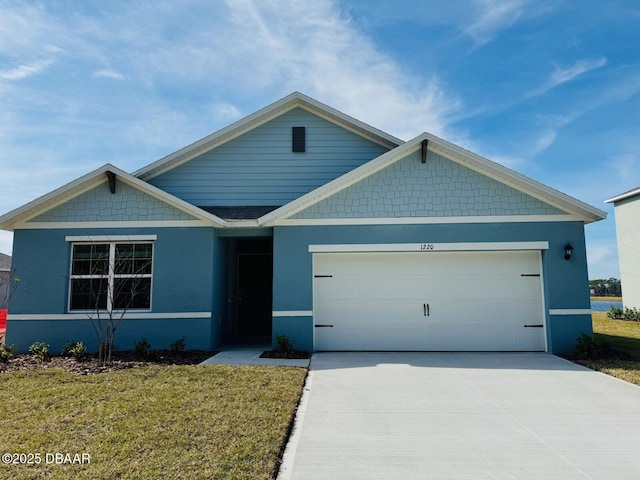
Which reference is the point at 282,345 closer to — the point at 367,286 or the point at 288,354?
the point at 288,354

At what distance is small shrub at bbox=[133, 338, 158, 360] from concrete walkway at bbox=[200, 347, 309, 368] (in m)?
1.28

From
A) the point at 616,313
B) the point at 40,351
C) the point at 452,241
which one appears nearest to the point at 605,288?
the point at 616,313

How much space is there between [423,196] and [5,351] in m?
10.4

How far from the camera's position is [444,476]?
3666 mm

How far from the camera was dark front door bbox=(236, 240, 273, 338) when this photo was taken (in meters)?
13.0

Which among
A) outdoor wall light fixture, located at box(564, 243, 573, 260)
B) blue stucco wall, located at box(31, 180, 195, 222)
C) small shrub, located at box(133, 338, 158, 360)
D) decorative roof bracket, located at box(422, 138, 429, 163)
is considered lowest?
small shrub, located at box(133, 338, 158, 360)

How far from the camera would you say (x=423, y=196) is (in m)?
9.88

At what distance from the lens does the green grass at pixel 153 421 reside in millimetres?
3676

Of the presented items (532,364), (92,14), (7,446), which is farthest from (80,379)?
(532,364)

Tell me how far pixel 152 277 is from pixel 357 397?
246 inches

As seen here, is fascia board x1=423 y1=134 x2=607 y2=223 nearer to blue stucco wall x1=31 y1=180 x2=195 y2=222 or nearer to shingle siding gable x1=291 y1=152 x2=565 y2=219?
shingle siding gable x1=291 y1=152 x2=565 y2=219

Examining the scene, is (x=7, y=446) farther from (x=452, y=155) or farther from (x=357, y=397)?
(x=452, y=155)

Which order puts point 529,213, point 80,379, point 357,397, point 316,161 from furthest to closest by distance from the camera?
point 316,161
point 529,213
point 80,379
point 357,397

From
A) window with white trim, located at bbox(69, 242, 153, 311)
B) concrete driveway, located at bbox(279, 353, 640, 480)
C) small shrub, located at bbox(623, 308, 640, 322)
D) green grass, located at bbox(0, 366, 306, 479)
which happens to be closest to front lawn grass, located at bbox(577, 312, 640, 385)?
concrete driveway, located at bbox(279, 353, 640, 480)
